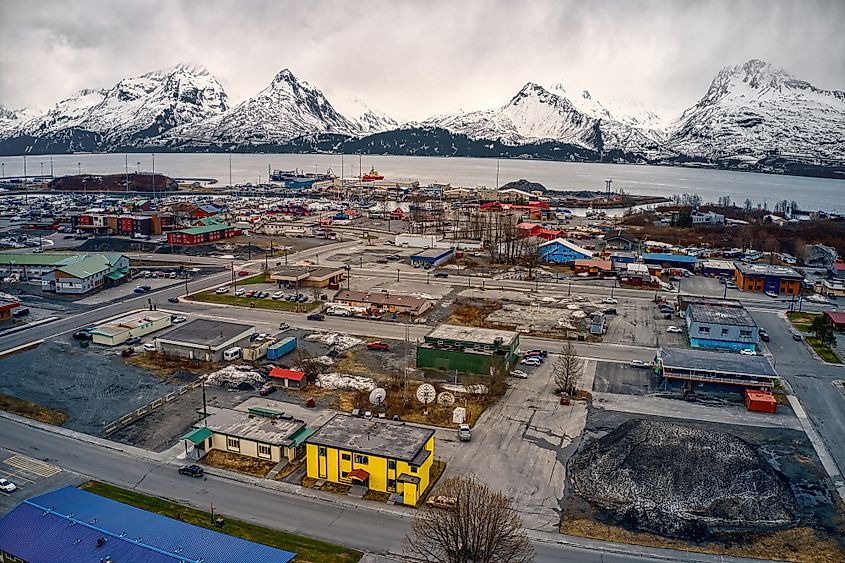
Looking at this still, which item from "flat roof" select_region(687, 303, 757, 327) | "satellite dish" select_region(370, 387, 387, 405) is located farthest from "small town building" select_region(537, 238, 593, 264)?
"satellite dish" select_region(370, 387, 387, 405)

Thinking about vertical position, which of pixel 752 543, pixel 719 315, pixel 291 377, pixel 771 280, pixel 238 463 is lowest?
pixel 752 543

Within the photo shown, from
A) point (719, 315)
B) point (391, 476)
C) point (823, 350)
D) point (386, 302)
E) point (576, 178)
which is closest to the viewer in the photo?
point (391, 476)

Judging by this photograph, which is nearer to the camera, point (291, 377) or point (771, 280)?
point (291, 377)

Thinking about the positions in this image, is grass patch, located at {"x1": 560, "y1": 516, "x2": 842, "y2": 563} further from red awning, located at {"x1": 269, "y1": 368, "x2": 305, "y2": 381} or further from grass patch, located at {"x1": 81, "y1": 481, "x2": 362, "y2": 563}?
red awning, located at {"x1": 269, "y1": 368, "x2": 305, "y2": 381}

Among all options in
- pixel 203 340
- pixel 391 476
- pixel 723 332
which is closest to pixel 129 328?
pixel 203 340

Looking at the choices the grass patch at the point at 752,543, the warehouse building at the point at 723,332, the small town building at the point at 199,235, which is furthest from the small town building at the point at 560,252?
the grass patch at the point at 752,543

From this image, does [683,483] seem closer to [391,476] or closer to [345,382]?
[391,476]

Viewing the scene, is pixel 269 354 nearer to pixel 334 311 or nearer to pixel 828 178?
pixel 334 311
